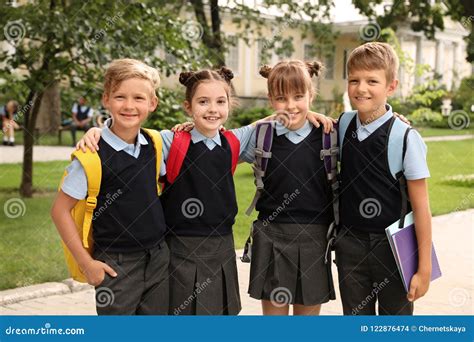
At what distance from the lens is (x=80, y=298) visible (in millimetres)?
5629

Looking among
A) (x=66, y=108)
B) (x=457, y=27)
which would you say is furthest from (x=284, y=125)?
(x=457, y=27)

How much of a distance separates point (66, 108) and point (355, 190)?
1867 centimetres

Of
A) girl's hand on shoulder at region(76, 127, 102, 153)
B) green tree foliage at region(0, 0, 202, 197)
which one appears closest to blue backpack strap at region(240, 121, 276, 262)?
girl's hand on shoulder at region(76, 127, 102, 153)

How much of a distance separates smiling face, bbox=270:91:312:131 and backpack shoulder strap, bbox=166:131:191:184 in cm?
53

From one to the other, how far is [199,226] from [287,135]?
664 mm

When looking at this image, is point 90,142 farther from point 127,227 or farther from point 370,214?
point 370,214

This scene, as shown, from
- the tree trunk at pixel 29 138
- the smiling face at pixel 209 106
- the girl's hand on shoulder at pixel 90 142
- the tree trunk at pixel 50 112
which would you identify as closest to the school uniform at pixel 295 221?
the smiling face at pixel 209 106

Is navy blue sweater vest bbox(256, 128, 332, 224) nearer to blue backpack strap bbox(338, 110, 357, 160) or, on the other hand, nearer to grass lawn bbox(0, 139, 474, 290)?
blue backpack strap bbox(338, 110, 357, 160)

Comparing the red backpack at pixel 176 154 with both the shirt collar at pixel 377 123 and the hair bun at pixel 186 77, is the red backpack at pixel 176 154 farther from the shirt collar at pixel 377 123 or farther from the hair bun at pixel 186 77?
the shirt collar at pixel 377 123

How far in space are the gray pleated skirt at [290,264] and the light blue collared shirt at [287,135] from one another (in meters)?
0.36

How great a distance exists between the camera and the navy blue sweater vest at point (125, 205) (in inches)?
129

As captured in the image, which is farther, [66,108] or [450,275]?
[66,108]

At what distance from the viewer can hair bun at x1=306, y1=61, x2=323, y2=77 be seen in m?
3.76

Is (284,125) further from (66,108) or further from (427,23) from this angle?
(66,108)
